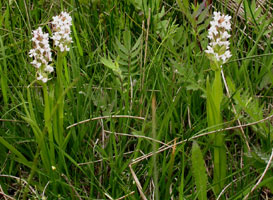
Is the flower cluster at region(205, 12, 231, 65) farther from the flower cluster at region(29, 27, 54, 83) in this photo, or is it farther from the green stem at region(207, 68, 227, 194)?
the flower cluster at region(29, 27, 54, 83)

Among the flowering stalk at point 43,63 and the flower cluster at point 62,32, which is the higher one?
the flower cluster at point 62,32

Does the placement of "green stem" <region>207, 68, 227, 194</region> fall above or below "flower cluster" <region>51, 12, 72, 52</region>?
below

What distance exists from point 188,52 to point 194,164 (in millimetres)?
600

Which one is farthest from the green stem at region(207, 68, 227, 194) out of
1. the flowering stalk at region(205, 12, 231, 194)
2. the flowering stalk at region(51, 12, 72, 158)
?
the flowering stalk at region(51, 12, 72, 158)

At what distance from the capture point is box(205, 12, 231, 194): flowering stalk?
1125 mm

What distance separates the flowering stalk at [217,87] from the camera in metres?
1.12

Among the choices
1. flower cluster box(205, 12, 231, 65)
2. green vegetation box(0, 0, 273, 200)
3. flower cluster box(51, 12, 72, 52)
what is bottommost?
green vegetation box(0, 0, 273, 200)

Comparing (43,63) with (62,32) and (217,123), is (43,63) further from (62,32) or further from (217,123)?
(217,123)

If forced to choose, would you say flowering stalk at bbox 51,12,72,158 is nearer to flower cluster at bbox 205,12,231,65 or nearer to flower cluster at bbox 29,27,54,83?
flower cluster at bbox 29,27,54,83

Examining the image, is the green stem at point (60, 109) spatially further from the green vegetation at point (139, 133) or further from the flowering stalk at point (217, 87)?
the flowering stalk at point (217, 87)

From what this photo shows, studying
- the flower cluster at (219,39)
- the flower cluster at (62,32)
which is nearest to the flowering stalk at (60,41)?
the flower cluster at (62,32)

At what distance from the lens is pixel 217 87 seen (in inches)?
45.8

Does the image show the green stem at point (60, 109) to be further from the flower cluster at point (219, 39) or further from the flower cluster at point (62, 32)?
the flower cluster at point (219, 39)

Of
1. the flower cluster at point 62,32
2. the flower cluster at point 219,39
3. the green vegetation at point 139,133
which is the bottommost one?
the green vegetation at point 139,133
